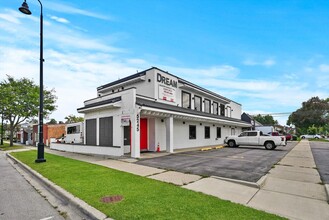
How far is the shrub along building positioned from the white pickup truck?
2.97 meters

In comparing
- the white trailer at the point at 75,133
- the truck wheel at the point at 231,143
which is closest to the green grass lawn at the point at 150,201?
the truck wheel at the point at 231,143

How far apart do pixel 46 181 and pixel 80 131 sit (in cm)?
2006

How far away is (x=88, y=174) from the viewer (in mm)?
8359

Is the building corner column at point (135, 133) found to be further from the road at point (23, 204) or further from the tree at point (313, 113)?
the tree at point (313, 113)

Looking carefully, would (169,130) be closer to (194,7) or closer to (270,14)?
(194,7)

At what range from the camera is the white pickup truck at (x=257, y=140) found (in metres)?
20.7

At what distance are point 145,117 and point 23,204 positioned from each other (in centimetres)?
1184

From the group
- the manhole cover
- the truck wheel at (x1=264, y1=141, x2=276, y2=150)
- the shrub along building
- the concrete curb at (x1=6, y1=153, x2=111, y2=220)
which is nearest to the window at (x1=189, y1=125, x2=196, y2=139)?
the shrub along building

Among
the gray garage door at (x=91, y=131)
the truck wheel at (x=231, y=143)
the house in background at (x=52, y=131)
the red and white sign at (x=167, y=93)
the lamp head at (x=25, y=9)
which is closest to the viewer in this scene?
the lamp head at (x=25, y=9)

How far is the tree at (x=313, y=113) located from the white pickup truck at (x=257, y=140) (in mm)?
62338

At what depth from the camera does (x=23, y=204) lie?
5.54 m

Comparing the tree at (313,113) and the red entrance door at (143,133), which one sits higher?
the tree at (313,113)

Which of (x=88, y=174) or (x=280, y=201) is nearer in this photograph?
(x=280, y=201)

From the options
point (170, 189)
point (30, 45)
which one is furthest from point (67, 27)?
point (170, 189)
